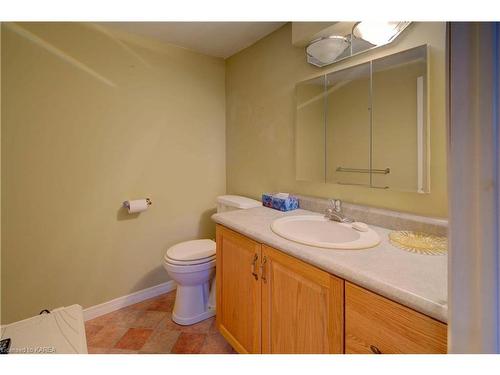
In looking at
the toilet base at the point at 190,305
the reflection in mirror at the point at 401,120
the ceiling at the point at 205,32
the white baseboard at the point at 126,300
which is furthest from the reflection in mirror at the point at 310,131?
the white baseboard at the point at 126,300

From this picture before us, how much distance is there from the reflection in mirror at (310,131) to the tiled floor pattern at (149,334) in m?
1.27

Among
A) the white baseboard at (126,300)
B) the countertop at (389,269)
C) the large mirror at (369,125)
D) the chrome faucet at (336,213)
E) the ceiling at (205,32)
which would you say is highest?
the ceiling at (205,32)

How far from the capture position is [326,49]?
147 cm

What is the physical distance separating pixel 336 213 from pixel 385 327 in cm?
69

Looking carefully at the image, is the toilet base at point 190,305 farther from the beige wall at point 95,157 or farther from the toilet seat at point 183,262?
the beige wall at point 95,157

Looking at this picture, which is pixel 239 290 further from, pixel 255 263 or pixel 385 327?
pixel 385 327

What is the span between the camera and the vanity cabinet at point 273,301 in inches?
34.6

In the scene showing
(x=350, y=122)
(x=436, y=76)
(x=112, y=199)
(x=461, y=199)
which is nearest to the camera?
(x=461, y=199)

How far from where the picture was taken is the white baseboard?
6.11 feet

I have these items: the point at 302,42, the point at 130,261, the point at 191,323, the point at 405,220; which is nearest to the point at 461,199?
the point at 405,220

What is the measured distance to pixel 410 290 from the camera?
0.66 metres

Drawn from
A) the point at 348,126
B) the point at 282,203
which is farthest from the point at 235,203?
the point at 348,126

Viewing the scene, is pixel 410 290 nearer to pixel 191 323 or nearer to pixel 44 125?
pixel 191 323

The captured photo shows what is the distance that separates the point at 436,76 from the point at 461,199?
1.02m
